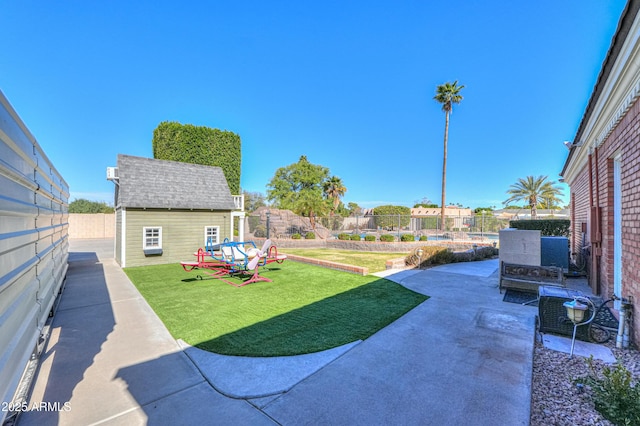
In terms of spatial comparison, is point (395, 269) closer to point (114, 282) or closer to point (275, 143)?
point (114, 282)

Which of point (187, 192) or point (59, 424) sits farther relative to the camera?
point (187, 192)

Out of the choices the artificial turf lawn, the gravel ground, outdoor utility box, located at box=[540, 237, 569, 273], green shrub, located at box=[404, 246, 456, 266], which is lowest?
the artificial turf lawn

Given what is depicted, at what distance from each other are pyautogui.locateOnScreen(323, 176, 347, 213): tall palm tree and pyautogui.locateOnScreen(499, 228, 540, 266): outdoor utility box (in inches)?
1311

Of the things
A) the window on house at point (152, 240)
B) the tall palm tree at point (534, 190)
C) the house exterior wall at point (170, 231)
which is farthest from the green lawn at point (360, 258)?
the tall palm tree at point (534, 190)

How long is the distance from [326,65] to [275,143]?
49.5ft

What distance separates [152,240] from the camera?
11047 mm

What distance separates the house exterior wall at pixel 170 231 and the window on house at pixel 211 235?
0.13 metres

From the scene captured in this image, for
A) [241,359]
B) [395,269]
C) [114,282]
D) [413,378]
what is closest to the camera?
[413,378]

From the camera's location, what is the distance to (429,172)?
40438 mm

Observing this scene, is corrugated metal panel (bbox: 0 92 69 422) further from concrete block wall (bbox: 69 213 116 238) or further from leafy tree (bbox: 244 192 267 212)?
leafy tree (bbox: 244 192 267 212)

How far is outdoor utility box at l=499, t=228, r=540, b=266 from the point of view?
6570 mm

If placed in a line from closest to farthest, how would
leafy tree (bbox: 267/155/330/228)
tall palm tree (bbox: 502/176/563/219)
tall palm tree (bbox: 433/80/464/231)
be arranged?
tall palm tree (bbox: 433/80/464/231), tall palm tree (bbox: 502/176/563/219), leafy tree (bbox: 267/155/330/228)

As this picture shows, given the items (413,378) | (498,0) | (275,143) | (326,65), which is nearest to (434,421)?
(413,378)

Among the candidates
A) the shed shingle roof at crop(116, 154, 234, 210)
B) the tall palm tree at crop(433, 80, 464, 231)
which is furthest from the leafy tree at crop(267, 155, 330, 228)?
Result: the shed shingle roof at crop(116, 154, 234, 210)
